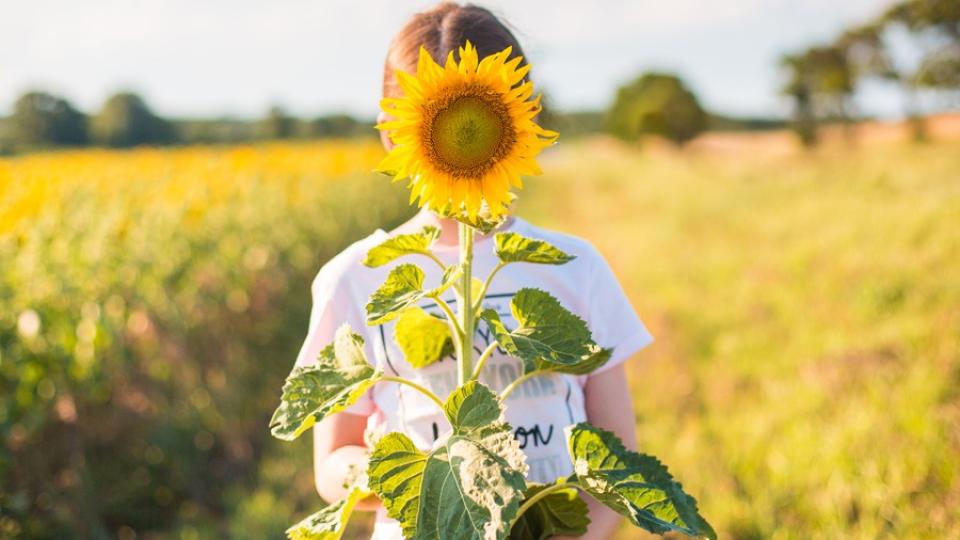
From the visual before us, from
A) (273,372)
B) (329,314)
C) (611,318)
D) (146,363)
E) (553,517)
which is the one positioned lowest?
(273,372)

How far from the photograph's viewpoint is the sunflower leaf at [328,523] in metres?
1.13

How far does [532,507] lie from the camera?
1.32 m

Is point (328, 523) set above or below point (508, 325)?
below

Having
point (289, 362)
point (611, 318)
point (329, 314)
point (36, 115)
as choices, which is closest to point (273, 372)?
point (289, 362)

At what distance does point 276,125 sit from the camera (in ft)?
98.9

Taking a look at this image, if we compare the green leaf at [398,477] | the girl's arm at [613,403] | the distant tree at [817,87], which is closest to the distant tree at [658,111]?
the distant tree at [817,87]

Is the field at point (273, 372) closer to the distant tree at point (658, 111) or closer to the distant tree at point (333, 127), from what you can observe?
the distant tree at point (333, 127)

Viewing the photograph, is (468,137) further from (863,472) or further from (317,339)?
(863,472)

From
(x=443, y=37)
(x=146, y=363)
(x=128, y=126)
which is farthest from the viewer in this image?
(x=128, y=126)

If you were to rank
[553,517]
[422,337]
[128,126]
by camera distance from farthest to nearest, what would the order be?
[128,126] < [422,337] < [553,517]

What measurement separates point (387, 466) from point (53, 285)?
126 inches

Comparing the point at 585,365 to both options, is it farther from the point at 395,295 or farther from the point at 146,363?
the point at 146,363

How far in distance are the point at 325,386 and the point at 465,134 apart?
402 mm

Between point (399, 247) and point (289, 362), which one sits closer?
point (399, 247)
